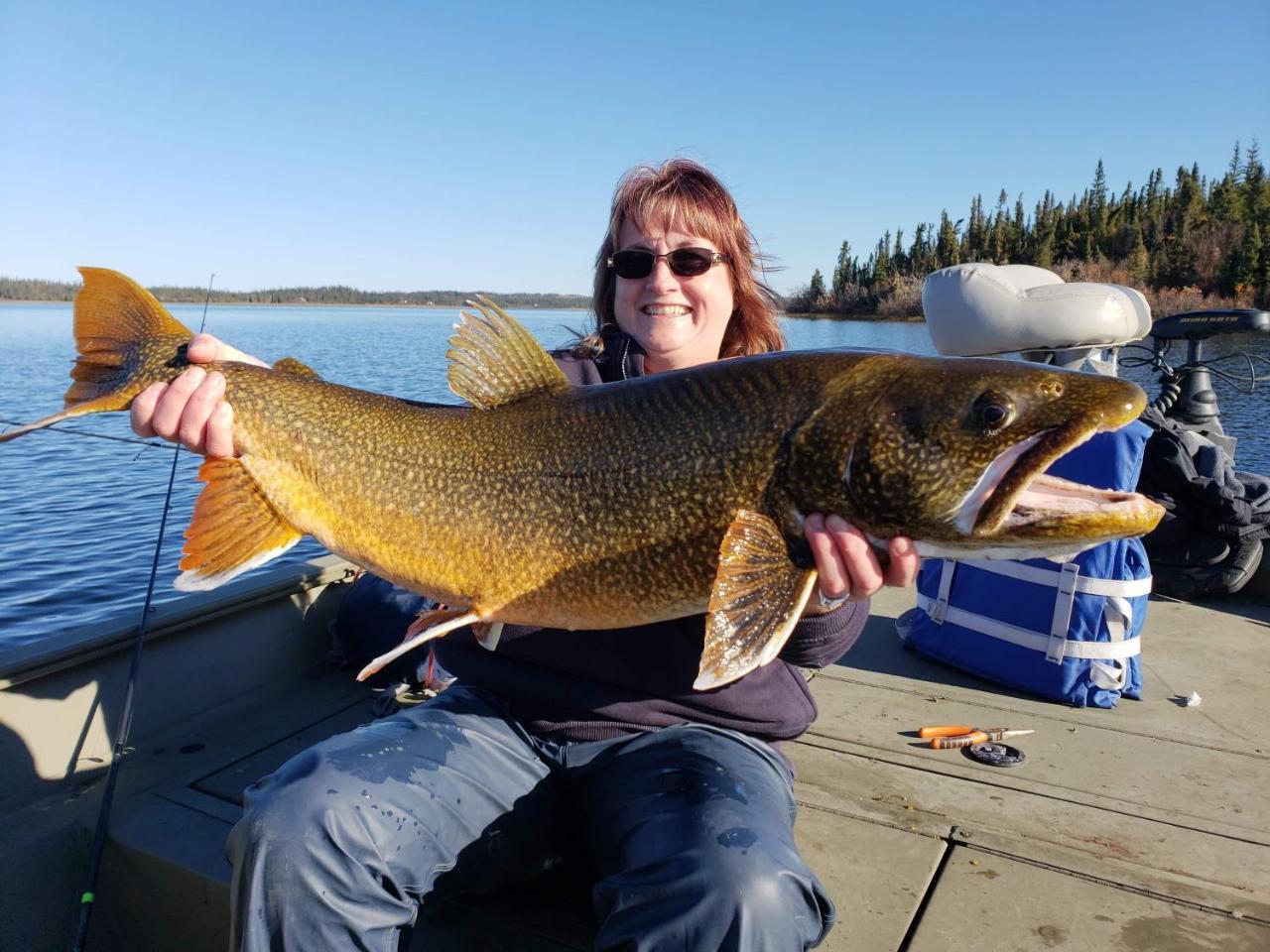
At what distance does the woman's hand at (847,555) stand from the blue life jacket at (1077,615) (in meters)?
2.13

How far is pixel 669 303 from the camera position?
363cm

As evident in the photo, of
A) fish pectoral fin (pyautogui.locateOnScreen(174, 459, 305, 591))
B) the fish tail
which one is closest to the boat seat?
fish pectoral fin (pyautogui.locateOnScreen(174, 459, 305, 591))

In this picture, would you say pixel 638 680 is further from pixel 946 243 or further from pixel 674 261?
pixel 946 243

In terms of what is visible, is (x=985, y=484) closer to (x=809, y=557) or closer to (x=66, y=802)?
(x=809, y=557)

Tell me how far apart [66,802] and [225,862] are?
1.02 metres

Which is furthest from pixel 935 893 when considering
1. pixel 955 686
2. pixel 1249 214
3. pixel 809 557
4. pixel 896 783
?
pixel 1249 214

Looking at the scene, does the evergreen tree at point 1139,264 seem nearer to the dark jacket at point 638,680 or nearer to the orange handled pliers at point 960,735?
the orange handled pliers at point 960,735

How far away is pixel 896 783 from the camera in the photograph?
3.59 meters

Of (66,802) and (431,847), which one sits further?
(66,802)

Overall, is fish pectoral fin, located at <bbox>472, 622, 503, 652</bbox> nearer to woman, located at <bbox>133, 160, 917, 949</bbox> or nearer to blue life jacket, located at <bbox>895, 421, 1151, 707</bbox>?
woman, located at <bbox>133, 160, 917, 949</bbox>

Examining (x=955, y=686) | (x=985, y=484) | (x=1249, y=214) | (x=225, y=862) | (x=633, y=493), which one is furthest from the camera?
(x=1249, y=214)

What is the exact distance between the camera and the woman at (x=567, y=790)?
2133 mm

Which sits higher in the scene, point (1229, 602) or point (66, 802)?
point (1229, 602)

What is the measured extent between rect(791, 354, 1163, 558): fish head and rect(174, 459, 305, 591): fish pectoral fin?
1.89 meters
